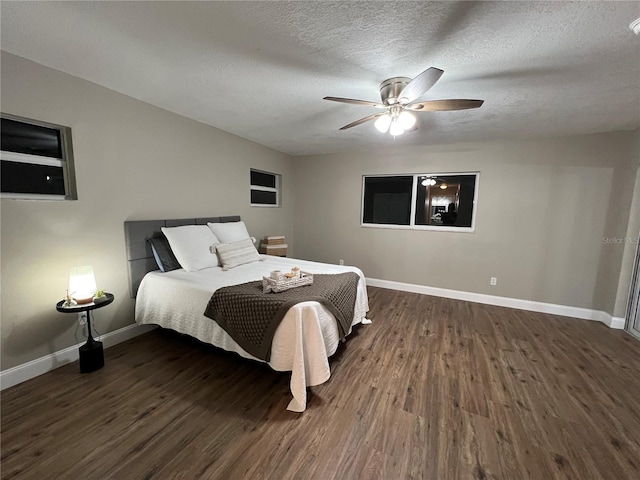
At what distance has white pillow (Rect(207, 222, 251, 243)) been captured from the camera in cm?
322

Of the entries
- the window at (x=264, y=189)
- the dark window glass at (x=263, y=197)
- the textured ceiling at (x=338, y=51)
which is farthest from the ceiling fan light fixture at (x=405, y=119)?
the dark window glass at (x=263, y=197)

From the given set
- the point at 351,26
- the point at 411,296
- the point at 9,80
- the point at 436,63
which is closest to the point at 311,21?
the point at 351,26

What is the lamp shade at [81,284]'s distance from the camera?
2.03m

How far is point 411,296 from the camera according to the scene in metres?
4.14

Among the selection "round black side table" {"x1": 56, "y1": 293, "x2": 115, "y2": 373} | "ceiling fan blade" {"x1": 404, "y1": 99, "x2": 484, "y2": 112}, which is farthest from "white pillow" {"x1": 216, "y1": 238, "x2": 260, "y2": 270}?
"ceiling fan blade" {"x1": 404, "y1": 99, "x2": 484, "y2": 112}

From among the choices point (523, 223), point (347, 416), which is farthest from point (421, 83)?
point (523, 223)

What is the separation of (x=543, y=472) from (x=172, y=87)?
3.76m

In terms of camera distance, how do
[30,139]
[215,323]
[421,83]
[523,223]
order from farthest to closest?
[523,223]
[215,323]
[30,139]
[421,83]

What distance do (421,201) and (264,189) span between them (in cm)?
272

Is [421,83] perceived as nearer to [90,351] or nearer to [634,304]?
[90,351]

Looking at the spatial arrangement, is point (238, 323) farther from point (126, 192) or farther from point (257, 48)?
point (257, 48)

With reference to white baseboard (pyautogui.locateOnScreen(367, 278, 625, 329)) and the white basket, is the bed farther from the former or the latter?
white baseboard (pyautogui.locateOnScreen(367, 278, 625, 329))

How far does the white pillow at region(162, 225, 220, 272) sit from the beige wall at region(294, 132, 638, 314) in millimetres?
2618

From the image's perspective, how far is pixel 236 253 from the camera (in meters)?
3.08
